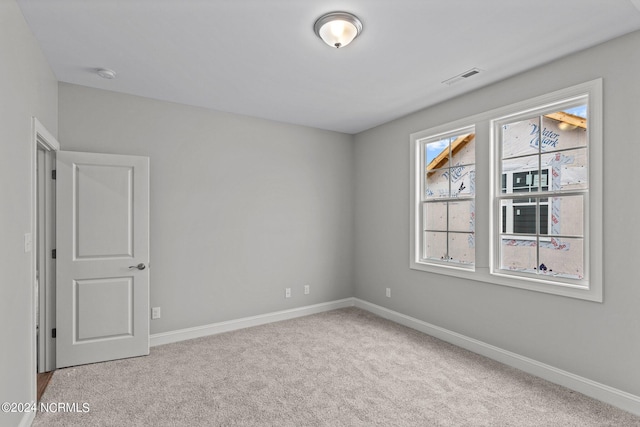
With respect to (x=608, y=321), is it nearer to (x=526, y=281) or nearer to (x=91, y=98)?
(x=526, y=281)

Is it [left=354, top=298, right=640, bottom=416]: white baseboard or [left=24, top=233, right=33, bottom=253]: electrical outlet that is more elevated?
[left=24, top=233, right=33, bottom=253]: electrical outlet

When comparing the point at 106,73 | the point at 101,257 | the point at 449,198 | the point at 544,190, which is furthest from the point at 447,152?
the point at 101,257

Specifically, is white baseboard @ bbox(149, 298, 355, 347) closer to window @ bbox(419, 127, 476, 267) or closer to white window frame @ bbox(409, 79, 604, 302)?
white window frame @ bbox(409, 79, 604, 302)

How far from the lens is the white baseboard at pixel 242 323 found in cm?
373

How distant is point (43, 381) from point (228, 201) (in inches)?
93.5

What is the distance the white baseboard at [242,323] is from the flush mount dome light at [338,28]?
331 centimetres

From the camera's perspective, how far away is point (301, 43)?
2.57 meters

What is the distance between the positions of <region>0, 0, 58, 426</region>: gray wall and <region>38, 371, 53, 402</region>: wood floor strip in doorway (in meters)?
0.40

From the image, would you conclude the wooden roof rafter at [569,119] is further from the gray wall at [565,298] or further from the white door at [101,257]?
the white door at [101,257]

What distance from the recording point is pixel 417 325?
4098mm

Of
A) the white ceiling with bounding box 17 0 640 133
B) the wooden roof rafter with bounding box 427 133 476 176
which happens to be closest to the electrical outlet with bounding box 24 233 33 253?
the white ceiling with bounding box 17 0 640 133

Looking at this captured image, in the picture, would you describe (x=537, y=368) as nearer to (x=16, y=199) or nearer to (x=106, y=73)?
(x=16, y=199)

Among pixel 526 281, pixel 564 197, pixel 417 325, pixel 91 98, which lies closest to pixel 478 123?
pixel 564 197

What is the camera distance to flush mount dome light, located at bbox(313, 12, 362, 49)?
7.27ft
